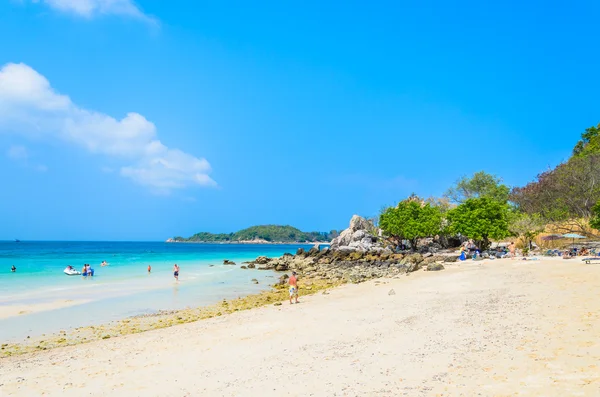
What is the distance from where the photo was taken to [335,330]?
1334 centimetres

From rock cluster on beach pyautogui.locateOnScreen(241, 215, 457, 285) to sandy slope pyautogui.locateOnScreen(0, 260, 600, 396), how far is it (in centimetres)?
1626

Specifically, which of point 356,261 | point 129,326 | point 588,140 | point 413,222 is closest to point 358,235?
point 413,222

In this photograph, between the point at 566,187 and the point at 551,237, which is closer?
the point at 551,237

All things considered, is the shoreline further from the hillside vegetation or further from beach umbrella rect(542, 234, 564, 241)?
beach umbrella rect(542, 234, 564, 241)

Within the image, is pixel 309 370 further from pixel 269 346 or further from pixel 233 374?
pixel 269 346

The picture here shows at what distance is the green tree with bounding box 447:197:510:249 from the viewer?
144ft

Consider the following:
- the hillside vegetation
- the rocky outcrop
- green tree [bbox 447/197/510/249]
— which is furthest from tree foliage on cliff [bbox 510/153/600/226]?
the rocky outcrop

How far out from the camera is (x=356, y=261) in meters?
49.4

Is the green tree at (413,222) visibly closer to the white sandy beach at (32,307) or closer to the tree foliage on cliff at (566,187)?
the tree foliage on cliff at (566,187)

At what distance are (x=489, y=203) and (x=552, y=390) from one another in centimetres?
4272

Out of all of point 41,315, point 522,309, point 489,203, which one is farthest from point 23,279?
point 489,203

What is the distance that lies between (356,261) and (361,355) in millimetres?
39732

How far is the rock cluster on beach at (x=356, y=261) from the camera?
36.0 metres

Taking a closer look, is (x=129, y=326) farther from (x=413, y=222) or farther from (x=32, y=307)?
(x=413, y=222)
